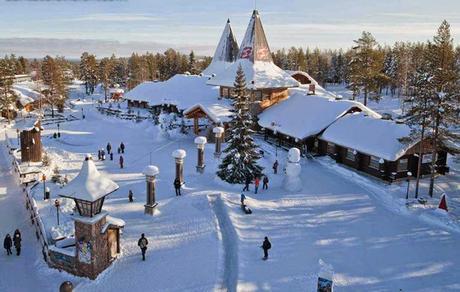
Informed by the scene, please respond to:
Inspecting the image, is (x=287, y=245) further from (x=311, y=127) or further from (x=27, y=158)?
(x=27, y=158)

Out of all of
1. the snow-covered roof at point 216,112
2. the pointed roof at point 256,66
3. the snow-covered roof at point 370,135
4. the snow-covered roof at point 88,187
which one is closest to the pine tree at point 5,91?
the pointed roof at point 256,66

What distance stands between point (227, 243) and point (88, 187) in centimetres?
552

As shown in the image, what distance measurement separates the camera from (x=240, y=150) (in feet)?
78.0

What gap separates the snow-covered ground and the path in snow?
0.14ft

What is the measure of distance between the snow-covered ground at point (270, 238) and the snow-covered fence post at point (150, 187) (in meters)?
0.44

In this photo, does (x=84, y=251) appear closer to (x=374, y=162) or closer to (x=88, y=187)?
(x=88, y=187)

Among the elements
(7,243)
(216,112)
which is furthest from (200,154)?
(7,243)

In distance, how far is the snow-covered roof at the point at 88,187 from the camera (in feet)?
46.9

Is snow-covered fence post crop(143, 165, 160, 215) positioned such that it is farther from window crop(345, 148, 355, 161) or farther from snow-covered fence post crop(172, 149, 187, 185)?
window crop(345, 148, 355, 161)

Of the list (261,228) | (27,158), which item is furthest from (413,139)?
(27,158)

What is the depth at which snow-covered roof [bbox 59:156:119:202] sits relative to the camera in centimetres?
1428

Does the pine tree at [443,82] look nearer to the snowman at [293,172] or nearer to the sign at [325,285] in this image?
the snowman at [293,172]

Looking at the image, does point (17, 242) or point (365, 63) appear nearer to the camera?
point (17, 242)

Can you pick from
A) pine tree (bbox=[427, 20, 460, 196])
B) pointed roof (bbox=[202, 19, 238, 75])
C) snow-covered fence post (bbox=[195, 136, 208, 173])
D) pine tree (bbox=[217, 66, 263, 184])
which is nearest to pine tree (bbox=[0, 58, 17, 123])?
pointed roof (bbox=[202, 19, 238, 75])
